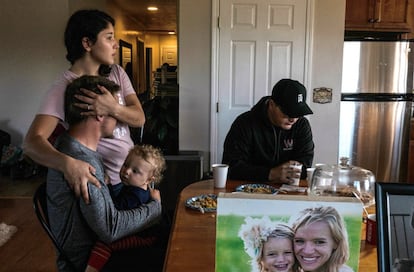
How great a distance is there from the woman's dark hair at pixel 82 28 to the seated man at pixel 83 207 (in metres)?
0.32

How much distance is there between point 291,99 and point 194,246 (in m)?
1.17

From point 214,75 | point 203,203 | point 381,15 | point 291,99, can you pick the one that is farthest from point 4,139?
point 381,15

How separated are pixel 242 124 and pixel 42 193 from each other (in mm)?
1202

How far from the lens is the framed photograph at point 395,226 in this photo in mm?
768

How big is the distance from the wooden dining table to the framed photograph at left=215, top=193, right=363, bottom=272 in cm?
33

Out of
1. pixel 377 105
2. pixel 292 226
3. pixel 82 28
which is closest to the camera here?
pixel 292 226

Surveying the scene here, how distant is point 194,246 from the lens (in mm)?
1189

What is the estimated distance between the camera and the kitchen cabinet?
387cm

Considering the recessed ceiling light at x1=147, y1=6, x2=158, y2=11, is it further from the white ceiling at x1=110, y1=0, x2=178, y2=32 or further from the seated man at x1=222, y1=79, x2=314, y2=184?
the seated man at x1=222, y1=79, x2=314, y2=184

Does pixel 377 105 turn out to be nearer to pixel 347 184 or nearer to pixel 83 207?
pixel 347 184

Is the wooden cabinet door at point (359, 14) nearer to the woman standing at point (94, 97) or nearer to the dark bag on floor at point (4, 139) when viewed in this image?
the woman standing at point (94, 97)

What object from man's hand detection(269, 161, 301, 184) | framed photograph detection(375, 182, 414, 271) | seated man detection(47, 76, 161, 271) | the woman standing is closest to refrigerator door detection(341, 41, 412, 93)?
man's hand detection(269, 161, 301, 184)

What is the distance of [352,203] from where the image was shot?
741 millimetres

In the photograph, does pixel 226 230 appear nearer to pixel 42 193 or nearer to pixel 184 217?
pixel 184 217
